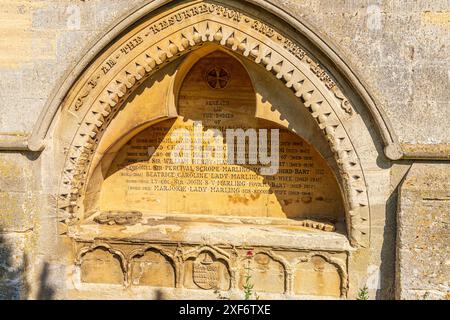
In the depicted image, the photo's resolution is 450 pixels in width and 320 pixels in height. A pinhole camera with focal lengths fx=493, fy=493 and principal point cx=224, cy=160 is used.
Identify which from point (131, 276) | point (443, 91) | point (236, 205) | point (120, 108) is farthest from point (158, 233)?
point (443, 91)

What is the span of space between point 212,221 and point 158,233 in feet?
2.62

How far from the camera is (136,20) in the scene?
219 inches

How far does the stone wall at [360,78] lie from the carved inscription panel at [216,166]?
45.4 inches

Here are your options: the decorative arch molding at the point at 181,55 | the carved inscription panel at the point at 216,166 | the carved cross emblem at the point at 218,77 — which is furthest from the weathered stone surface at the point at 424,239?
the carved cross emblem at the point at 218,77

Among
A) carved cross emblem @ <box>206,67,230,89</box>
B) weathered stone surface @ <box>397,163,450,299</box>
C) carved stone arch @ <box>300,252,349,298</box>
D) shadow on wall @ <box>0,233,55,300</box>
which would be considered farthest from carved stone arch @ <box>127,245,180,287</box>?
weathered stone surface @ <box>397,163,450,299</box>

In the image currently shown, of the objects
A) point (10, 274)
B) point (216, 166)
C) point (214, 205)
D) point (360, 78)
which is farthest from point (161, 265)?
point (360, 78)

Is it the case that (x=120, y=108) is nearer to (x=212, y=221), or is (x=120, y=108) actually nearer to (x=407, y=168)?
(x=212, y=221)

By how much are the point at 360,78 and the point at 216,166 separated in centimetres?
231

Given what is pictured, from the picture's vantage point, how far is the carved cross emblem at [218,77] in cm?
652

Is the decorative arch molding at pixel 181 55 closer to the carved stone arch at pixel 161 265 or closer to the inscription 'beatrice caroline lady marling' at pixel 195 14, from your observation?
the inscription 'beatrice caroline lady marling' at pixel 195 14

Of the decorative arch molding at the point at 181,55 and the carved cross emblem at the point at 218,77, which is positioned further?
the carved cross emblem at the point at 218,77

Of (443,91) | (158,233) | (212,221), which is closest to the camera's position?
(443,91)

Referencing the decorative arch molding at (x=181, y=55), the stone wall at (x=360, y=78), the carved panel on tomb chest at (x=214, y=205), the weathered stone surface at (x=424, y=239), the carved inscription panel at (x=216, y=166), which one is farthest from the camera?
the carved inscription panel at (x=216, y=166)

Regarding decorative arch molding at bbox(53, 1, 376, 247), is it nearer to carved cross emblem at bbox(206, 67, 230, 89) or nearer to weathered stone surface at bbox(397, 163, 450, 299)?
weathered stone surface at bbox(397, 163, 450, 299)
